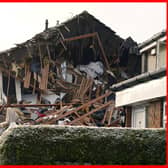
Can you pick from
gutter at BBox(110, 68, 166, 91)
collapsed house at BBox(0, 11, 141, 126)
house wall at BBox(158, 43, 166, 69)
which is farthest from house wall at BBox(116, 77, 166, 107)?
collapsed house at BBox(0, 11, 141, 126)

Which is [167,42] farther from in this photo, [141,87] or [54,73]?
[54,73]

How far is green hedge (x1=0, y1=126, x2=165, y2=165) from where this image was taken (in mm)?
9289

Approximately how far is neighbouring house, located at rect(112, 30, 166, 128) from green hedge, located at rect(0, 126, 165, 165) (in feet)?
10.4

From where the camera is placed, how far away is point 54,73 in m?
26.9

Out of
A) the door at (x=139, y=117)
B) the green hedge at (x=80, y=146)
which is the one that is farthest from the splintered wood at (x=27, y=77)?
the green hedge at (x=80, y=146)

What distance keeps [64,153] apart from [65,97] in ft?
56.1

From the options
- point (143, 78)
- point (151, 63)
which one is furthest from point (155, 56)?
point (143, 78)

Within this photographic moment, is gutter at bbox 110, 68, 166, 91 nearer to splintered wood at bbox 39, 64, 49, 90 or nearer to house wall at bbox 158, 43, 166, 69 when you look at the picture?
house wall at bbox 158, 43, 166, 69

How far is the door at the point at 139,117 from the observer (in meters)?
14.8

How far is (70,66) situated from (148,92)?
14.4m

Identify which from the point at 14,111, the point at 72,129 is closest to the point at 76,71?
the point at 14,111

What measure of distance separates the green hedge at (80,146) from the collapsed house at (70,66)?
1431cm

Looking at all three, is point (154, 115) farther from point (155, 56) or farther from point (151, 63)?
point (151, 63)

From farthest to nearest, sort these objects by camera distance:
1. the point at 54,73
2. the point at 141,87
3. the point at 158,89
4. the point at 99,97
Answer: the point at 54,73 → the point at 99,97 → the point at 141,87 → the point at 158,89
